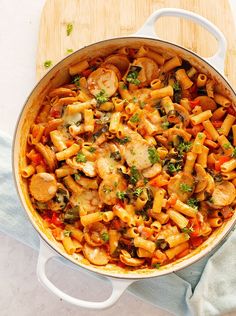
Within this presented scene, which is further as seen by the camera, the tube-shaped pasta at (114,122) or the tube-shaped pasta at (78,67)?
the tube-shaped pasta at (78,67)

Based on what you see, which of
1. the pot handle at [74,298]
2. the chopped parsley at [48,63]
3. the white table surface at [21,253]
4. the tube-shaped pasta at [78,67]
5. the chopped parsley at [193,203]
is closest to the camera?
the pot handle at [74,298]

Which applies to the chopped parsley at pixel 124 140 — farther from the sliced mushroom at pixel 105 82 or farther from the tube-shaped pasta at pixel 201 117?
the tube-shaped pasta at pixel 201 117

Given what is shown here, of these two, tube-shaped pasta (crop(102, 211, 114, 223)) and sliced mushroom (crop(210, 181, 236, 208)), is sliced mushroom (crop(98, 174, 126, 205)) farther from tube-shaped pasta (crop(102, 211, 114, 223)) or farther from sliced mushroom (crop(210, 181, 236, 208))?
sliced mushroom (crop(210, 181, 236, 208))

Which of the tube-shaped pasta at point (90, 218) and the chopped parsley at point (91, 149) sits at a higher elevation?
the chopped parsley at point (91, 149)

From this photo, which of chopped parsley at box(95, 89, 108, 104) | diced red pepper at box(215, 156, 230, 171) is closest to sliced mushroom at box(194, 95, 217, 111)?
diced red pepper at box(215, 156, 230, 171)

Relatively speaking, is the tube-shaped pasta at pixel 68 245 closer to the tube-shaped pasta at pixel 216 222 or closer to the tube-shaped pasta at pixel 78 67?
the tube-shaped pasta at pixel 216 222

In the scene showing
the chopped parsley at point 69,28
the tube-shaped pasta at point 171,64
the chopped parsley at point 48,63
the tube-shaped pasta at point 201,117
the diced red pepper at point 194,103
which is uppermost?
the chopped parsley at point 69,28

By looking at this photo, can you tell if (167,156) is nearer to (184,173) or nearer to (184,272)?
(184,173)

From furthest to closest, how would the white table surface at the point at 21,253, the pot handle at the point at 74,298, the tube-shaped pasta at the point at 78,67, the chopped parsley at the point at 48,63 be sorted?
the white table surface at the point at 21,253 → the chopped parsley at the point at 48,63 → the tube-shaped pasta at the point at 78,67 → the pot handle at the point at 74,298

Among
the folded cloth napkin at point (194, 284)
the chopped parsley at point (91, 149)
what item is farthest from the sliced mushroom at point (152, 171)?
the folded cloth napkin at point (194, 284)

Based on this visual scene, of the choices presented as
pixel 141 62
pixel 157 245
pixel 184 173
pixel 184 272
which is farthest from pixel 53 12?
pixel 184 272
